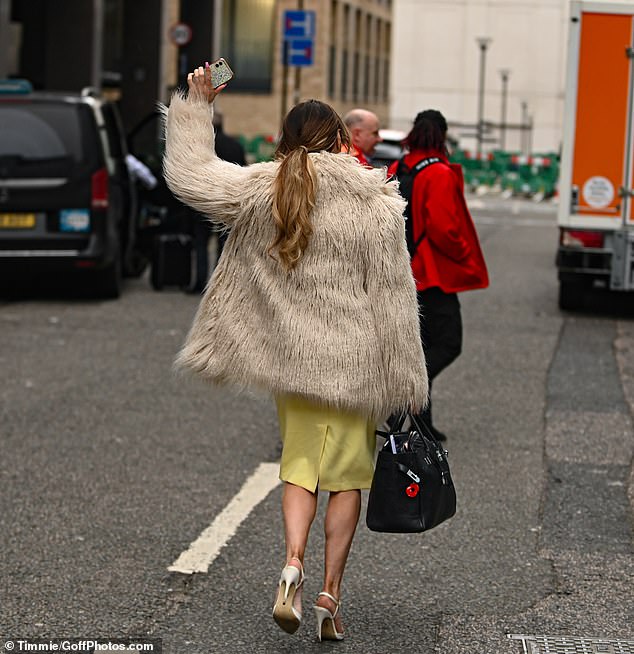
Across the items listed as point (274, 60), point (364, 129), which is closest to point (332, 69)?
point (274, 60)

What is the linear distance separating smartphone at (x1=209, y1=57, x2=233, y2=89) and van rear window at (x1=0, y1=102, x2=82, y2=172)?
1011 centimetres

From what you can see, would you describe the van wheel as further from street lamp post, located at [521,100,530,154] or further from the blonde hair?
street lamp post, located at [521,100,530,154]

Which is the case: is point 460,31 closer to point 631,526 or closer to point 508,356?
point 508,356

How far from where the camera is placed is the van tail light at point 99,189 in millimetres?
15031

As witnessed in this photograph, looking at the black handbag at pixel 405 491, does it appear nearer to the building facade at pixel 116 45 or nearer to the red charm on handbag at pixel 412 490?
the red charm on handbag at pixel 412 490

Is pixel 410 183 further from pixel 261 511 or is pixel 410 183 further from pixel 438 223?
pixel 261 511

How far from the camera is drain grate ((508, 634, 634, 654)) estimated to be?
5.02 metres

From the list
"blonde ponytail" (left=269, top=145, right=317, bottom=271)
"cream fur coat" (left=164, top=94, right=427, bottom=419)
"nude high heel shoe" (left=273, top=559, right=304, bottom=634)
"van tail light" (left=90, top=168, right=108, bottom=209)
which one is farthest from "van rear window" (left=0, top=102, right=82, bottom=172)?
"nude high heel shoe" (left=273, top=559, right=304, bottom=634)

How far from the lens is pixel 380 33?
7262 centimetres

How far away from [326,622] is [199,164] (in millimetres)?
1502

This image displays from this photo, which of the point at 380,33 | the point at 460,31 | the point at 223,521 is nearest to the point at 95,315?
the point at 223,521

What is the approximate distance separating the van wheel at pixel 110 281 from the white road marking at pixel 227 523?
25.7 ft

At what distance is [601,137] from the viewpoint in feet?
48.5

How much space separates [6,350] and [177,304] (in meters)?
3.53
